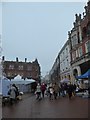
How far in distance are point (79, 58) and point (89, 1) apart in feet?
32.1

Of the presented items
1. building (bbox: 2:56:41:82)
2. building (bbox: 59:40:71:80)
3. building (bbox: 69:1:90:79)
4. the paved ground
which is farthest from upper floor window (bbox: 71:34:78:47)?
building (bbox: 2:56:41:82)

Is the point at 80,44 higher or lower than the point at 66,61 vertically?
higher

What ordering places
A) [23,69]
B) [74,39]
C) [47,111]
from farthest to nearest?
[23,69]
[74,39]
[47,111]

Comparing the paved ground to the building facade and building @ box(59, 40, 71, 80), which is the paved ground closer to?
the building facade

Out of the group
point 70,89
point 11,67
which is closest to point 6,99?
point 70,89

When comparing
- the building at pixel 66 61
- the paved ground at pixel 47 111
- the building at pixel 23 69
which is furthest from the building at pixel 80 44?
the building at pixel 23 69

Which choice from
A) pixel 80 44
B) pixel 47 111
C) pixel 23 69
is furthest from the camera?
pixel 23 69

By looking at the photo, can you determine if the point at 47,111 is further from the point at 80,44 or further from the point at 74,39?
the point at 74,39

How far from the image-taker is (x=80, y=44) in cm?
4094

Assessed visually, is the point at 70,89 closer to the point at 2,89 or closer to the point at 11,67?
the point at 2,89

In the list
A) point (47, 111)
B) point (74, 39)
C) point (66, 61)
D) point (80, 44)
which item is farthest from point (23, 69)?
point (47, 111)

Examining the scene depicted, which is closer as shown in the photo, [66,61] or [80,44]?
[80,44]

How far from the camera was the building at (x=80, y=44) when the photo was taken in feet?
124

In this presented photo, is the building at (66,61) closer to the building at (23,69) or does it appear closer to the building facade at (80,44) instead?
the building facade at (80,44)
